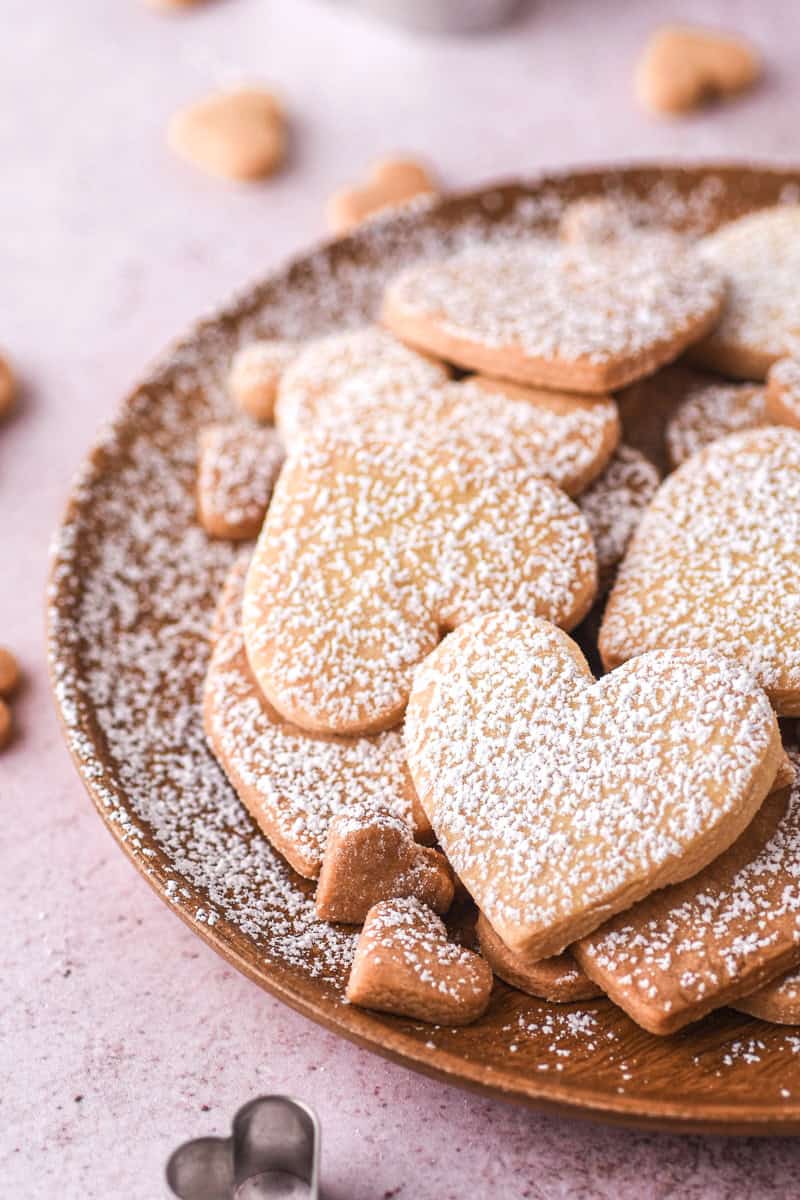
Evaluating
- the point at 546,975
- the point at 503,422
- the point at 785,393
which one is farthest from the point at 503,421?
the point at 546,975

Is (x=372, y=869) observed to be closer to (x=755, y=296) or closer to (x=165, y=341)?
(x=755, y=296)

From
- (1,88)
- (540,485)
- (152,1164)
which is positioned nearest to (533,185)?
(540,485)

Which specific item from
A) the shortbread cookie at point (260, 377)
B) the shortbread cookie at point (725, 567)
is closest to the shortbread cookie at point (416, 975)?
the shortbread cookie at point (725, 567)

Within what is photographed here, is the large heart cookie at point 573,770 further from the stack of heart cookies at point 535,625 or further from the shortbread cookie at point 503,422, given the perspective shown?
the shortbread cookie at point 503,422

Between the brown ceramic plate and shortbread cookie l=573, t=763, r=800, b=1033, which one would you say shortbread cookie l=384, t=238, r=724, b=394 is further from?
shortbread cookie l=573, t=763, r=800, b=1033

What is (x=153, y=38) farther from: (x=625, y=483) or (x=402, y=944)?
(x=402, y=944)

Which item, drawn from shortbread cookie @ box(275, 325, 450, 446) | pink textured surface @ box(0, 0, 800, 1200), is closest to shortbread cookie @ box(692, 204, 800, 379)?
shortbread cookie @ box(275, 325, 450, 446)
